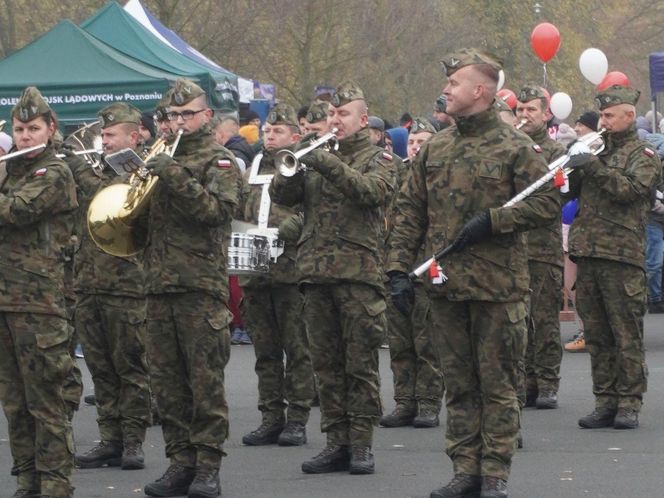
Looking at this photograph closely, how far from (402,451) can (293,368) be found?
0.93 m

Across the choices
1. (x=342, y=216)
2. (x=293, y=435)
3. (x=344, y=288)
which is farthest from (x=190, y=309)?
(x=293, y=435)

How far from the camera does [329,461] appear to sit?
9164mm

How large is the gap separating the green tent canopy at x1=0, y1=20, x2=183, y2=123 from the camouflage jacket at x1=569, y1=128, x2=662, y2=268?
9.31 metres

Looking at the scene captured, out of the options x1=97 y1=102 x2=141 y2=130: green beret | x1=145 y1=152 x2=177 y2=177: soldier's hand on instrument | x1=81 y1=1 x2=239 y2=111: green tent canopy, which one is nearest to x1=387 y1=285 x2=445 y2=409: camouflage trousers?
x1=97 y1=102 x2=141 y2=130: green beret

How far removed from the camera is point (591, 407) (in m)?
11.8

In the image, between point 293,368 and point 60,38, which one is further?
point 60,38

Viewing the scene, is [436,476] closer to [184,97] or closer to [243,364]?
[184,97]

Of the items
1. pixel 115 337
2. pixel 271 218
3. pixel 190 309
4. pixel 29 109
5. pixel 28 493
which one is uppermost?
pixel 29 109

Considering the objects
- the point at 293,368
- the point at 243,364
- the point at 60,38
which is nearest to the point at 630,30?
the point at 60,38

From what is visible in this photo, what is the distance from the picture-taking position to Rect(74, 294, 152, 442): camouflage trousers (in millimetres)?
9602

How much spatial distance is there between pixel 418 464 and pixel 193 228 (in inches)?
84.5

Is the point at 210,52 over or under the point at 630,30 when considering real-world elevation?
under

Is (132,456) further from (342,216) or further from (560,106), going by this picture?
(560,106)

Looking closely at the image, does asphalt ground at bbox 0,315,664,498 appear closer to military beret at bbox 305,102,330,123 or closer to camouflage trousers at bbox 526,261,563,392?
camouflage trousers at bbox 526,261,563,392
